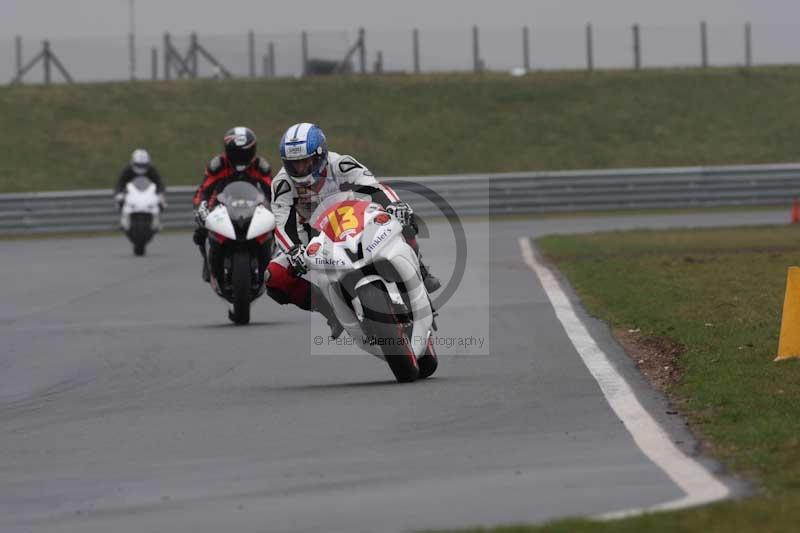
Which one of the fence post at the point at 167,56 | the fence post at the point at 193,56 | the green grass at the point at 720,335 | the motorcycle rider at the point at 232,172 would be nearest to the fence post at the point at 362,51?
the fence post at the point at 193,56

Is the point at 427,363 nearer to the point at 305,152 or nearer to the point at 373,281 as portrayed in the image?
the point at 373,281

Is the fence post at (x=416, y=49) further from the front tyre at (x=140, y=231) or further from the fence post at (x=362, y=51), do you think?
the front tyre at (x=140, y=231)

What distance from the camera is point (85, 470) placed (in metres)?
8.01

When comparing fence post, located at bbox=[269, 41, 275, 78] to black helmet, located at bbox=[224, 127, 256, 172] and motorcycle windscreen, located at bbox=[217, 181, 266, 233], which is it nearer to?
black helmet, located at bbox=[224, 127, 256, 172]

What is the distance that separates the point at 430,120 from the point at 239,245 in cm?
3554

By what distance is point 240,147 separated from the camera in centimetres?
1641

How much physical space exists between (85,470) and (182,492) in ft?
2.90

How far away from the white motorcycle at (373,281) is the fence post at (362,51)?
4442 centimetres

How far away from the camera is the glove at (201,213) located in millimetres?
16172

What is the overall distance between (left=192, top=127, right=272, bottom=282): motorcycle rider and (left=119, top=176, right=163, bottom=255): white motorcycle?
39.8 ft

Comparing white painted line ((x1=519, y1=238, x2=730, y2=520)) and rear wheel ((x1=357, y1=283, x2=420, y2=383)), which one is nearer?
white painted line ((x1=519, y1=238, x2=730, y2=520))

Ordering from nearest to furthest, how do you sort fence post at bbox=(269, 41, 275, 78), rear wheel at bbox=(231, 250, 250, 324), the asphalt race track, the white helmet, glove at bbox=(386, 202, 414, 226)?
the asphalt race track
glove at bbox=(386, 202, 414, 226)
rear wheel at bbox=(231, 250, 250, 324)
the white helmet
fence post at bbox=(269, 41, 275, 78)

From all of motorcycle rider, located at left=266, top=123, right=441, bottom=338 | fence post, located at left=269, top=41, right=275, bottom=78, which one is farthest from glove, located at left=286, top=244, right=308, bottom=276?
fence post, located at left=269, top=41, right=275, bottom=78

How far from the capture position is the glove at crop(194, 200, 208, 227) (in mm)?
16172
